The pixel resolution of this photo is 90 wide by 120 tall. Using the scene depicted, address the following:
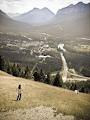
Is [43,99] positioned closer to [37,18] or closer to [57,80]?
[37,18]

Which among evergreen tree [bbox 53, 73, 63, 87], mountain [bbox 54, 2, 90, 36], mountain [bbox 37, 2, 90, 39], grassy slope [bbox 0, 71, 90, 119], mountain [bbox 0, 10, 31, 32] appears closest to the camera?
grassy slope [bbox 0, 71, 90, 119]

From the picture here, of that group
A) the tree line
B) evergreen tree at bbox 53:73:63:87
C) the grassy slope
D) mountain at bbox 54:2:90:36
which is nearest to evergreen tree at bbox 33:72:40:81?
the tree line

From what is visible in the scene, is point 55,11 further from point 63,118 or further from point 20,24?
point 63,118

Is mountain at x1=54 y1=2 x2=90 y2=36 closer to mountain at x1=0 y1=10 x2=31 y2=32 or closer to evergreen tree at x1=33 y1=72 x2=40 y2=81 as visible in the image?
mountain at x1=0 y1=10 x2=31 y2=32

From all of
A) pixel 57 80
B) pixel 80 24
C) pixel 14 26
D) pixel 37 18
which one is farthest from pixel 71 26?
pixel 57 80

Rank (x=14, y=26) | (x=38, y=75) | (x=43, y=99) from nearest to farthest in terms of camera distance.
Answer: (x=43, y=99) < (x=14, y=26) < (x=38, y=75)

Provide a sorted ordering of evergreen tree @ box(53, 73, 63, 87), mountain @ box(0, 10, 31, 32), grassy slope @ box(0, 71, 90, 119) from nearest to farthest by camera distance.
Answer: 1. grassy slope @ box(0, 71, 90, 119)
2. mountain @ box(0, 10, 31, 32)
3. evergreen tree @ box(53, 73, 63, 87)

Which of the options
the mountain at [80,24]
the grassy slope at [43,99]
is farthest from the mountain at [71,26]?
the grassy slope at [43,99]

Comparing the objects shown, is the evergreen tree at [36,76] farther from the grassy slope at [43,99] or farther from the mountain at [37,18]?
the grassy slope at [43,99]
